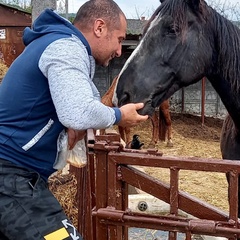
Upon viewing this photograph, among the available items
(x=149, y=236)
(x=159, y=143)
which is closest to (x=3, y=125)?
(x=149, y=236)

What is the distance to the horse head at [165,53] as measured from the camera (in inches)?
106

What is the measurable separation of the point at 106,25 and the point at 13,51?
689cm

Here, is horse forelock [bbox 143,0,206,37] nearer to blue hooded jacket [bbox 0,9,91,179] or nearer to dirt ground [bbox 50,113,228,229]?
blue hooded jacket [bbox 0,9,91,179]

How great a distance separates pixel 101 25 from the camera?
1.77 m

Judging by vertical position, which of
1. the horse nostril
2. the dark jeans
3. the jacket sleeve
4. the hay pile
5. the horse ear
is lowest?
the hay pile

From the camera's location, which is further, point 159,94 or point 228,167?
point 159,94

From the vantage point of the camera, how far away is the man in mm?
1533

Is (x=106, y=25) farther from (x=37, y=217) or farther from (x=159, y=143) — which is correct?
(x=159, y=143)

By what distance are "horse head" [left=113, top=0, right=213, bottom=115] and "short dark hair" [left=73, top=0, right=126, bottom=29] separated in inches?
35.5

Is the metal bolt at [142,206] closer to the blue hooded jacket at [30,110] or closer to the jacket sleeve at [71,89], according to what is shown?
the blue hooded jacket at [30,110]

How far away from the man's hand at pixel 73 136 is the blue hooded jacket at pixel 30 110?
2.8 inches

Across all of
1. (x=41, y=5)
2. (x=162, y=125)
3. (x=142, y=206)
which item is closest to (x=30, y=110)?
(x=41, y=5)

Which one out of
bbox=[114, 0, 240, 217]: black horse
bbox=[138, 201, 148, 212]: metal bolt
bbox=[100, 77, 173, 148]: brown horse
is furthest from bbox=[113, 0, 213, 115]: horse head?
bbox=[100, 77, 173, 148]: brown horse

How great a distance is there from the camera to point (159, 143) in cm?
947
